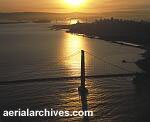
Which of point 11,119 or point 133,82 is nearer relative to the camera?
point 11,119

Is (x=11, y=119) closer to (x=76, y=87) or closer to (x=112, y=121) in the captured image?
(x=112, y=121)

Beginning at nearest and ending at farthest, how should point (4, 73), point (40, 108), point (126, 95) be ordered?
point (40, 108) < point (126, 95) < point (4, 73)

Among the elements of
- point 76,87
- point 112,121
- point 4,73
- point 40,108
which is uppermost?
point 4,73

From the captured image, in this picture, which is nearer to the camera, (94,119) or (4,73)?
(94,119)

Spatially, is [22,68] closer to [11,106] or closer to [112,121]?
[11,106]

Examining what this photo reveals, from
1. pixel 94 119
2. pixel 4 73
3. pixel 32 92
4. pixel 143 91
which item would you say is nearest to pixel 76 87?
pixel 32 92

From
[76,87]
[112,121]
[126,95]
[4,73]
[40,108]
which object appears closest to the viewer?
[112,121]

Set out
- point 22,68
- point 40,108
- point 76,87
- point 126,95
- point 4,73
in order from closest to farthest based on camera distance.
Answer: point 40,108
point 126,95
point 76,87
point 4,73
point 22,68

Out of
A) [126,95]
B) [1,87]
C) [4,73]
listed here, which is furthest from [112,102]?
[4,73]

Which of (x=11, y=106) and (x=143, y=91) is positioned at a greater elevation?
(x=143, y=91)
